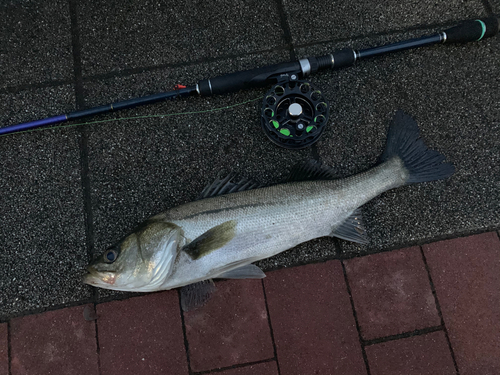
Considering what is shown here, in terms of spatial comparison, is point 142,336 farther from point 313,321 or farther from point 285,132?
point 285,132

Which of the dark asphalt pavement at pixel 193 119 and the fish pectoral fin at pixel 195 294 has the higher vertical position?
the dark asphalt pavement at pixel 193 119

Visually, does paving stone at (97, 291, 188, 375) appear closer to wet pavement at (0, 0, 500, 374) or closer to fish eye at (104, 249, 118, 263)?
wet pavement at (0, 0, 500, 374)

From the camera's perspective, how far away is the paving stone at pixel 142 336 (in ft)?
Result: 8.16

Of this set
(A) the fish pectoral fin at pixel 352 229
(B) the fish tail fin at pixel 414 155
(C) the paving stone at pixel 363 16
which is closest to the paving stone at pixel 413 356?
(A) the fish pectoral fin at pixel 352 229

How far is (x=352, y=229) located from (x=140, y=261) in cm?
154

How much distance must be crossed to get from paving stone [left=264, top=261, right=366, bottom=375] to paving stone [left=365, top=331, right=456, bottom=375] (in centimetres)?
14

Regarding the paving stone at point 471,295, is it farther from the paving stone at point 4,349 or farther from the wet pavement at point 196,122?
the paving stone at point 4,349

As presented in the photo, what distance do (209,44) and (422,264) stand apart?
2.57m

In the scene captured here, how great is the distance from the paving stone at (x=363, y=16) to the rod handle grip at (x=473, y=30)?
295mm

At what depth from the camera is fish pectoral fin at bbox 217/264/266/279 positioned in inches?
95.7

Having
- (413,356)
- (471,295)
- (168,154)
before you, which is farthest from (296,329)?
(168,154)

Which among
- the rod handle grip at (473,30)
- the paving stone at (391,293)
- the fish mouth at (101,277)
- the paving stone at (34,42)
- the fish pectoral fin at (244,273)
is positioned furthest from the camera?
the paving stone at (34,42)

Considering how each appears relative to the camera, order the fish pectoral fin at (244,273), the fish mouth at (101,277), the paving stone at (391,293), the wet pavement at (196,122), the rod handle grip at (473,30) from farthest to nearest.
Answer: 1. the rod handle grip at (473,30)
2. the wet pavement at (196,122)
3. the paving stone at (391,293)
4. the fish pectoral fin at (244,273)
5. the fish mouth at (101,277)

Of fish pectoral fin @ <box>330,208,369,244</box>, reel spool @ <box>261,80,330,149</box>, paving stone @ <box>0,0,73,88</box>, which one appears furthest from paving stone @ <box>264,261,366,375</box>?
paving stone @ <box>0,0,73,88</box>
